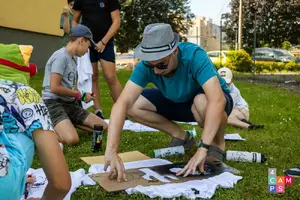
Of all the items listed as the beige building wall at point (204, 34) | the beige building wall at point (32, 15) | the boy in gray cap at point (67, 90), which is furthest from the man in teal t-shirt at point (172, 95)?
the beige building wall at point (204, 34)

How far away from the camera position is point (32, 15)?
1180 cm

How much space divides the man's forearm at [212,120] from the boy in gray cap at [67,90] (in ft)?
5.06

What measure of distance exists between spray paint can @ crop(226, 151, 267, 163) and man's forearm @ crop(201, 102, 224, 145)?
63 cm

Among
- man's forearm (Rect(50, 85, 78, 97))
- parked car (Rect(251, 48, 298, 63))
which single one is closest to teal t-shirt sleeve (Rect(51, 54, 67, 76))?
man's forearm (Rect(50, 85, 78, 97))

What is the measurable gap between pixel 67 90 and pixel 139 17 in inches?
947

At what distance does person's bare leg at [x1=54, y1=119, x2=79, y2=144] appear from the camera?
3.70 m

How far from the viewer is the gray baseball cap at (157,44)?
100 inches

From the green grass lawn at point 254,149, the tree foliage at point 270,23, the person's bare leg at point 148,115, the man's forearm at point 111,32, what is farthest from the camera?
the tree foliage at point 270,23

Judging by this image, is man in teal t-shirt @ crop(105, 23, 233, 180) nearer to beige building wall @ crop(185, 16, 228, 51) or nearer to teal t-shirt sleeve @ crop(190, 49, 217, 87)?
teal t-shirt sleeve @ crop(190, 49, 217, 87)

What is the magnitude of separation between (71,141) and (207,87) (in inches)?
61.4

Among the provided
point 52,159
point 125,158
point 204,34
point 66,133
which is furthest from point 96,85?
point 204,34

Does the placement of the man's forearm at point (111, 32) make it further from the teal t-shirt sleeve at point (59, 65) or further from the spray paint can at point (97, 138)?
the spray paint can at point (97, 138)

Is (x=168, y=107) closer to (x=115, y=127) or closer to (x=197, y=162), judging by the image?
(x=115, y=127)

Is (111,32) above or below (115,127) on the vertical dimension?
above
